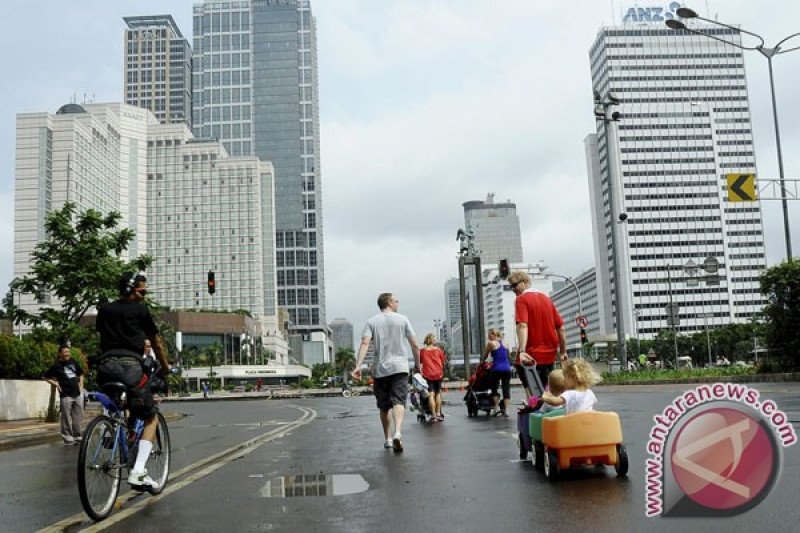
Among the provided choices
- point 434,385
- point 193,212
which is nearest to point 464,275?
point 434,385

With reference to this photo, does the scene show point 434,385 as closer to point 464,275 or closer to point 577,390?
point 577,390

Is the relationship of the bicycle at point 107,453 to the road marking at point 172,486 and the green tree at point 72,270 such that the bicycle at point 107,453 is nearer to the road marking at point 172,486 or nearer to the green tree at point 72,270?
the road marking at point 172,486

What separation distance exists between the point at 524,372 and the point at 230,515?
3.41 meters

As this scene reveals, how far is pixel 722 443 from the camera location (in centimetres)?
351

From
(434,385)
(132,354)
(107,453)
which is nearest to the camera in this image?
(107,453)

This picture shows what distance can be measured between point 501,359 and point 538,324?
6276 mm

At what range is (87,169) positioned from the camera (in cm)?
15438

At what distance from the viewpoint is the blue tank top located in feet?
47.5

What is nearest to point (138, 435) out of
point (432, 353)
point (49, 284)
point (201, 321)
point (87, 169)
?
point (432, 353)

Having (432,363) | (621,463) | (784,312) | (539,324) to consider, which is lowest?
(621,463)

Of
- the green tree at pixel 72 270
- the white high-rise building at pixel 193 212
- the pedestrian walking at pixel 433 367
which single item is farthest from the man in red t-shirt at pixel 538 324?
the white high-rise building at pixel 193 212

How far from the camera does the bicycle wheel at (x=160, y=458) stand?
Answer: 20.9 ft

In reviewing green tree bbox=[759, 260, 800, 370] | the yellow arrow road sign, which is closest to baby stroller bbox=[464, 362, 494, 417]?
the yellow arrow road sign

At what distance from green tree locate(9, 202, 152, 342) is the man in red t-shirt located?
17706mm
